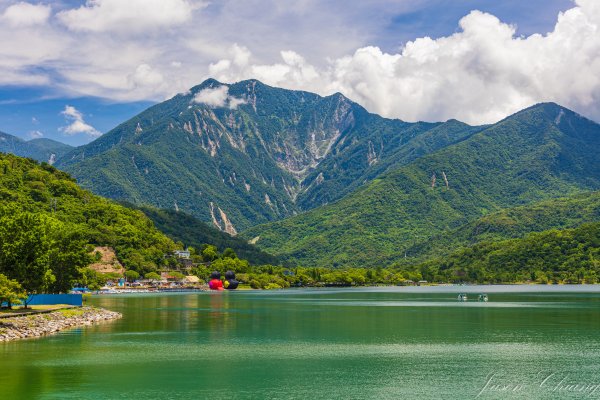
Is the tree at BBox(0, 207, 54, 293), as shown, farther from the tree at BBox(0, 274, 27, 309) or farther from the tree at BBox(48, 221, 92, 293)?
the tree at BBox(48, 221, 92, 293)

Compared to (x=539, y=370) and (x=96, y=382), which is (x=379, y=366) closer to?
(x=539, y=370)

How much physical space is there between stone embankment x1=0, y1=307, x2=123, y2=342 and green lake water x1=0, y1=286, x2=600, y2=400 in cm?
281

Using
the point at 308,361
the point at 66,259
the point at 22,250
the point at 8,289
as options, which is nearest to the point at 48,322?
the point at 22,250

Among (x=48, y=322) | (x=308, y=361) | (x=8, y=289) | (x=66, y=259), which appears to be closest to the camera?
(x=308, y=361)

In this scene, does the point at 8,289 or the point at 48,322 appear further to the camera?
the point at 48,322

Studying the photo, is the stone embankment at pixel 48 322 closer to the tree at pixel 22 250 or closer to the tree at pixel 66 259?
the tree at pixel 22 250

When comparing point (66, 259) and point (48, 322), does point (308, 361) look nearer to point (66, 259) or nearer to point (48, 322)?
point (48, 322)

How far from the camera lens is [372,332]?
98312 mm

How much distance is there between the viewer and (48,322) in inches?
3750

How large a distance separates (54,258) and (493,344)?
8332 centimetres

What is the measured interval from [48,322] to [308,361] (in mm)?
45534

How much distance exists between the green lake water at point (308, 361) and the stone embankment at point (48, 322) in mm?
2810

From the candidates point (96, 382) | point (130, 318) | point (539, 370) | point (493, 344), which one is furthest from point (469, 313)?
point (96, 382)

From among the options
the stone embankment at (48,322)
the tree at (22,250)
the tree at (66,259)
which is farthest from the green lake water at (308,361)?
the tree at (66,259)
